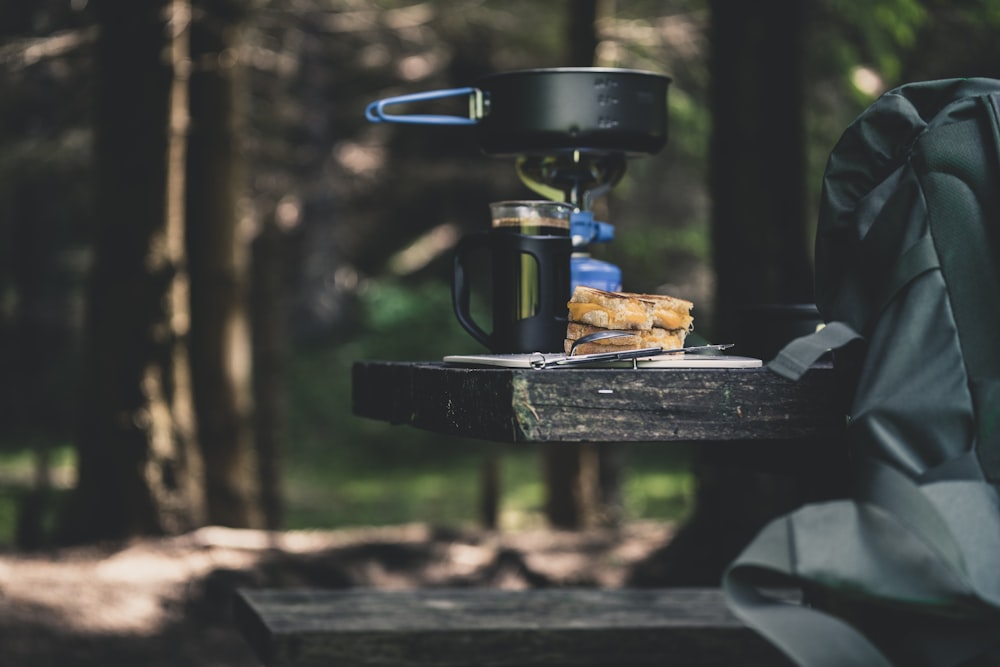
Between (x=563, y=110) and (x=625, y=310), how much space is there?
0.58 metres

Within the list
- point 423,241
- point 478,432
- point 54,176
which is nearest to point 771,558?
point 478,432

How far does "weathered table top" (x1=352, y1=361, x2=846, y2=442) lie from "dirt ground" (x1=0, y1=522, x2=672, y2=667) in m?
4.11

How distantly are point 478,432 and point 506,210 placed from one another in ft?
1.86

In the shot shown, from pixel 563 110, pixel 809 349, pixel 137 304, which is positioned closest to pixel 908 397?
pixel 809 349

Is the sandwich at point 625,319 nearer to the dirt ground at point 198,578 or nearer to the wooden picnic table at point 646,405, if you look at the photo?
the wooden picnic table at point 646,405

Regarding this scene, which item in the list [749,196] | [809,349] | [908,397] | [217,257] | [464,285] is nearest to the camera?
[908,397]

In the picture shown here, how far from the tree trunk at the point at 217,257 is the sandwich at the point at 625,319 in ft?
24.4

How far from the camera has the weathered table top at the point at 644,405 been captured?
2186 mm

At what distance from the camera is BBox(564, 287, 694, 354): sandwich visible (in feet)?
8.09

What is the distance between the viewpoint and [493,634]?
3021mm

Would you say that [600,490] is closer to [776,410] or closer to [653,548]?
[653,548]

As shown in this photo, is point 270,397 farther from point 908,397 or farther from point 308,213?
point 908,397

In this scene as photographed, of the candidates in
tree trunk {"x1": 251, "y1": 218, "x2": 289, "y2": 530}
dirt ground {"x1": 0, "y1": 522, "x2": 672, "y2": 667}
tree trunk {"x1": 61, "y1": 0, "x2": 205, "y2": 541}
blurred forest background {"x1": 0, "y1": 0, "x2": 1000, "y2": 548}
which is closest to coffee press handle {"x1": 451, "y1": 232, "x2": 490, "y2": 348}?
dirt ground {"x1": 0, "y1": 522, "x2": 672, "y2": 667}

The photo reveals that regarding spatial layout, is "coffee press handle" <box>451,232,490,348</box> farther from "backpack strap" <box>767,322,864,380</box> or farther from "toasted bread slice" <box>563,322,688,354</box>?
"backpack strap" <box>767,322,864,380</box>
